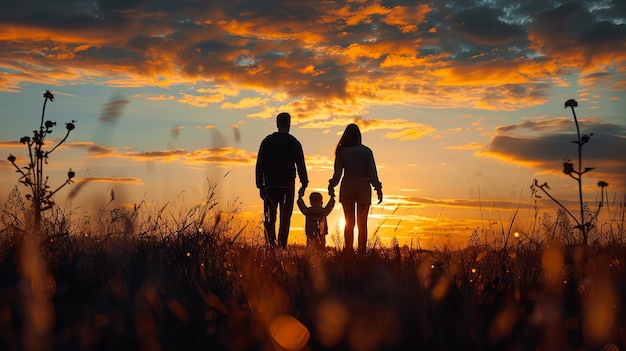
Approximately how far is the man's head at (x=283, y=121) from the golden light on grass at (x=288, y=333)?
862 centimetres

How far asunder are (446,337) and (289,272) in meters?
1.71

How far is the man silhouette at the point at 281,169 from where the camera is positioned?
1199 cm

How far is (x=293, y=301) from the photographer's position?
4109 mm

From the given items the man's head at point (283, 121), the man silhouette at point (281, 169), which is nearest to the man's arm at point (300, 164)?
the man silhouette at point (281, 169)

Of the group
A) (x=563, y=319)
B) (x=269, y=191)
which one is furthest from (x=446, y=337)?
(x=269, y=191)

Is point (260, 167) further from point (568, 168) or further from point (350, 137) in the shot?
point (568, 168)

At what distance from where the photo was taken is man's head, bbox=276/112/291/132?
12.3 metres

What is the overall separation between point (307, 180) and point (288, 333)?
899 centimetres

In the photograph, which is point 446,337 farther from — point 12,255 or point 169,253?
point 12,255

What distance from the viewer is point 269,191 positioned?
39.4 ft

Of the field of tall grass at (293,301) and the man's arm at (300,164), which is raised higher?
the man's arm at (300,164)

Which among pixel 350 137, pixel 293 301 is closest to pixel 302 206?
pixel 350 137

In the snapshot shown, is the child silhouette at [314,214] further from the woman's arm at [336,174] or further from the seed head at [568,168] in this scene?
the seed head at [568,168]

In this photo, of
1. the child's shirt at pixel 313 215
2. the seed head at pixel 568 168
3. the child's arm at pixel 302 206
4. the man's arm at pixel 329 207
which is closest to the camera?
the seed head at pixel 568 168
